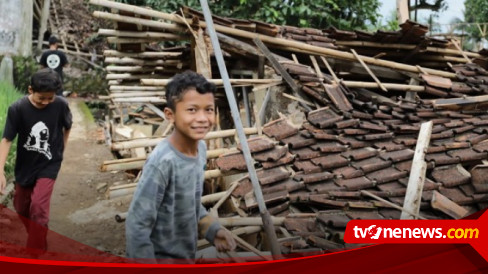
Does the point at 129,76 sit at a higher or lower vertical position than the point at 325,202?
higher

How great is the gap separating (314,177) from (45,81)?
2.79 ft

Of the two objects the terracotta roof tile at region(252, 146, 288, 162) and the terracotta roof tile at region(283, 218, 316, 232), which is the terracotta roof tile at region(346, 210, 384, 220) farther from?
the terracotta roof tile at region(252, 146, 288, 162)

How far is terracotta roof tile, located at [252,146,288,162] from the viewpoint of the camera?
1.48 meters

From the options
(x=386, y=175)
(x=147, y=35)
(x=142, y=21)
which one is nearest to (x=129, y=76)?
(x=147, y=35)

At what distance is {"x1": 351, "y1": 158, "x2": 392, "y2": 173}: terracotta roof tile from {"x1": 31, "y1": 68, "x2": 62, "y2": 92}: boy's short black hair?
3.28 feet

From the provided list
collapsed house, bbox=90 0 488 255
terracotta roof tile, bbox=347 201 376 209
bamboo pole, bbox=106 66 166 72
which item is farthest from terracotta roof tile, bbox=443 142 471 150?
bamboo pole, bbox=106 66 166 72

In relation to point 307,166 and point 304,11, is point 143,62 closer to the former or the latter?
point 304,11

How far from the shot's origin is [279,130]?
173cm

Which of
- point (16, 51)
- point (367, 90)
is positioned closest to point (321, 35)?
point (367, 90)

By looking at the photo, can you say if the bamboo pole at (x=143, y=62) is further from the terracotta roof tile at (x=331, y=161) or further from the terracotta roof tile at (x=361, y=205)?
the terracotta roof tile at (x=361, y=205)

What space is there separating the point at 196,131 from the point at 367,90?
1986 mm

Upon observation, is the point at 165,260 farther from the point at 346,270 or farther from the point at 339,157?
the point at 339,157

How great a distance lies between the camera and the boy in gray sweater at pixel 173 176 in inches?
32.9

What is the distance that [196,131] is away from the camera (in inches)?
33.1
